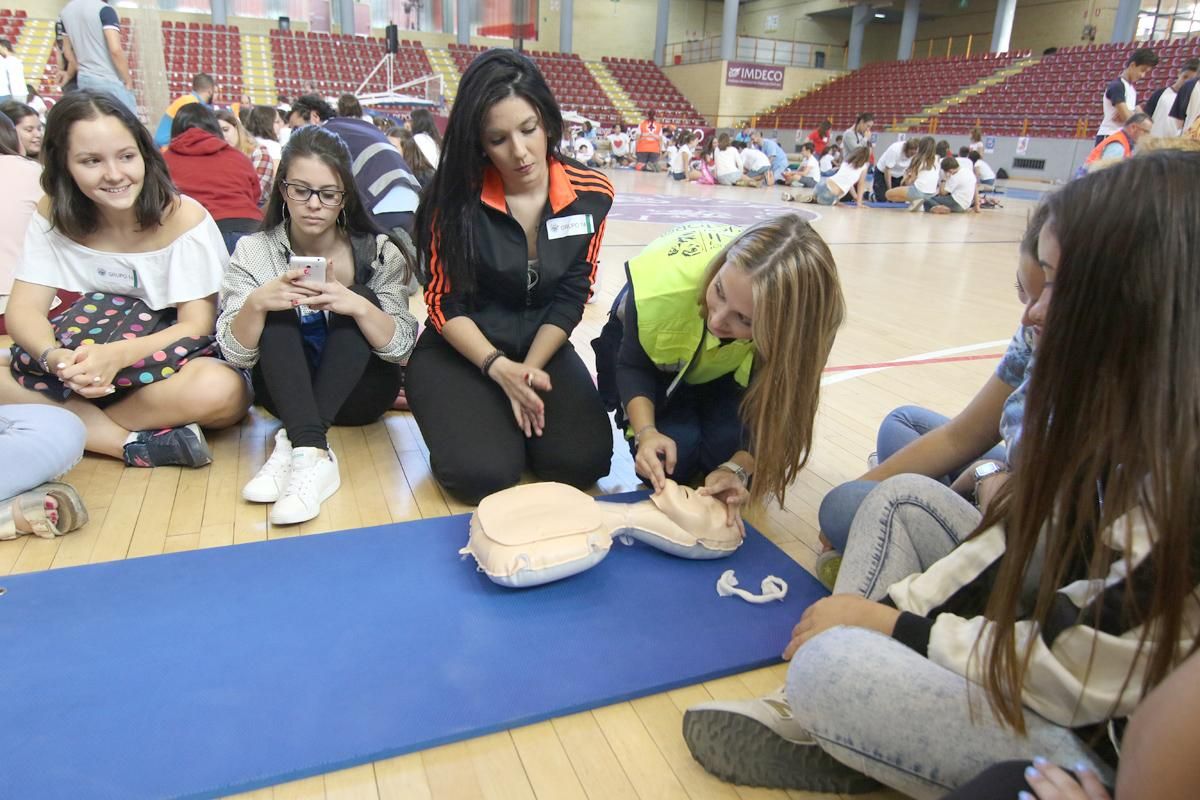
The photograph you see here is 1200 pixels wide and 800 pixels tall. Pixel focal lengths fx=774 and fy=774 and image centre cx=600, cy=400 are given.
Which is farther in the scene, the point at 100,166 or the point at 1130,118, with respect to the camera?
the point at 1130,118

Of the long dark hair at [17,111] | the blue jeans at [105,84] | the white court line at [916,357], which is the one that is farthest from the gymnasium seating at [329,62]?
the white court line at [916,357]

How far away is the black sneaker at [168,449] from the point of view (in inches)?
75.8

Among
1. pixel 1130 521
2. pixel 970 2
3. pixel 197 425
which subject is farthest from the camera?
pixel 970 2

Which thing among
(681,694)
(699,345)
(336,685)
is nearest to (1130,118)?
(699,345)

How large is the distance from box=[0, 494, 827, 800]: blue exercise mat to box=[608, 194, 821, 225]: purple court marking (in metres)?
5.57

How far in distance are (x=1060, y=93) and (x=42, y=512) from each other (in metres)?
16.3

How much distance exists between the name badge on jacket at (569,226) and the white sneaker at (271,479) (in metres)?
0.85

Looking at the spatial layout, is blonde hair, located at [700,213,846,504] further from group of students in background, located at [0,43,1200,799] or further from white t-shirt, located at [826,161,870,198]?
white t-shirt, located at [826,161,870,198]

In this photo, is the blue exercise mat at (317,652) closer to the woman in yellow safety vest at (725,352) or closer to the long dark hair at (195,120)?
the woman in yellow safety vest at (725,352)

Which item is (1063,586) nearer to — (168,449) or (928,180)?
(168,449)

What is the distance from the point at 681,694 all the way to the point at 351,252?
1469 mm

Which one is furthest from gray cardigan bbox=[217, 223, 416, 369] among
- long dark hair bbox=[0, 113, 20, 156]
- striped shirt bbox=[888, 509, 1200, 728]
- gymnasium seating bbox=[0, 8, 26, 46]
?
gymnasium seating bbox=[0, 8, 26, 46]

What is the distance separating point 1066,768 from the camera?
832mm

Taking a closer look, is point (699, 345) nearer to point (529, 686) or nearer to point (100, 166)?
point (529, 686)
